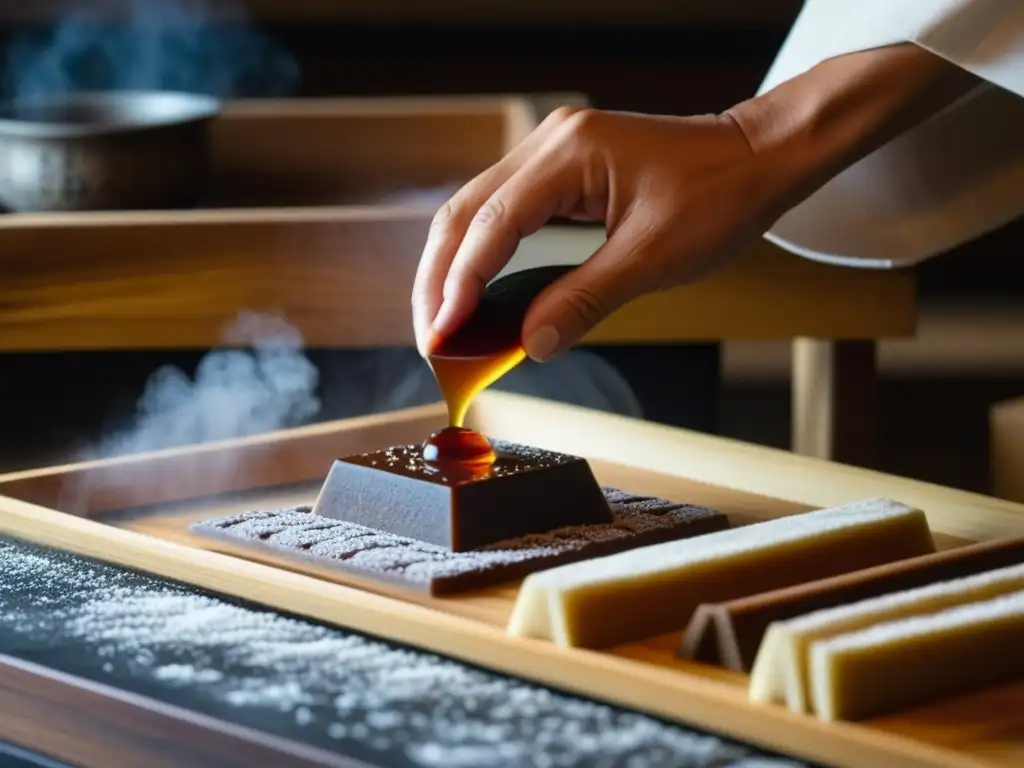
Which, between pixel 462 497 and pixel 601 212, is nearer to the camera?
pixel 462 497

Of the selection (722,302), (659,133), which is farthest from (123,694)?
(722,302)

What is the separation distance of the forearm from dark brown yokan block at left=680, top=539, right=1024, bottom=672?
17.6 inches

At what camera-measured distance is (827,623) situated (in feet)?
3.06

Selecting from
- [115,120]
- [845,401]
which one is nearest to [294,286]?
[115,120]

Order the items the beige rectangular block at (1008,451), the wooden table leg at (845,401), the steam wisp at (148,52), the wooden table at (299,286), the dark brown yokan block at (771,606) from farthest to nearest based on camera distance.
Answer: the steam wisp at (148,52), the wooden table leg at (845,401), the wooden table at (299,286), the beige rectangular block at (1008,451), the dark brown yokan block at (771,606)

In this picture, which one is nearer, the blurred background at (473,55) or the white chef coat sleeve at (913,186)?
the white chef coat sleeve at (913,186)

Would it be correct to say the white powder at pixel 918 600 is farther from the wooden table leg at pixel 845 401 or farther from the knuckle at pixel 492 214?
the wooden table leg at pixel 845 401

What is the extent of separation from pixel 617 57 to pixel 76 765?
111 inches

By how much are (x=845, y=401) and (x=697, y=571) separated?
1195mm

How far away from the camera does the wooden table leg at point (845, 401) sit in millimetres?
2193

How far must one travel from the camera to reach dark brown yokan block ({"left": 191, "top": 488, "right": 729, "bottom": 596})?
3.80ft

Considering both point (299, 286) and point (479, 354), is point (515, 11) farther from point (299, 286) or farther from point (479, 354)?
point (479, 354)

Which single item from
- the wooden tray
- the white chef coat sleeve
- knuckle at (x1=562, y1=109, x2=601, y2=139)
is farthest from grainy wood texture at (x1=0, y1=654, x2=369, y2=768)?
the white chef coat sleeve

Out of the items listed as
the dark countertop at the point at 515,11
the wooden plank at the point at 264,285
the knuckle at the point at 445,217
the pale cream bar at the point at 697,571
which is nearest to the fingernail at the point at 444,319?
the knuckle at the point at 445,217
